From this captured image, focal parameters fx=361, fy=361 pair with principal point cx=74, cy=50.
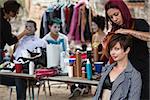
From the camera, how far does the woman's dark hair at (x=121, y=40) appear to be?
2314 mm

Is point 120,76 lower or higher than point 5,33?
lower

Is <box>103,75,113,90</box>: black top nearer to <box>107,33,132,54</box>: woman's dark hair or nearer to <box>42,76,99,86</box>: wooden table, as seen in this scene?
<box>107,33,132,54</box>: woman's dark hair

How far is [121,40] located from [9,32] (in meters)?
1.50

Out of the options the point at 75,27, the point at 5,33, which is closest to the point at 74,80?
the point at 5,33

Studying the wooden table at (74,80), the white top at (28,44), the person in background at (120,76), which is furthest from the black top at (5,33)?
the person in background at (120,76)

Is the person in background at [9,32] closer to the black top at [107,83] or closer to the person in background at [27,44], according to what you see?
the person in background at [27,44]

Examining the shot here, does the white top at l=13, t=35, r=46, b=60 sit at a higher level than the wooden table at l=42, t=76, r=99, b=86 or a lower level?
higher

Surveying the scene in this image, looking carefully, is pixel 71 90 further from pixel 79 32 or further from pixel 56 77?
pixel 56 77

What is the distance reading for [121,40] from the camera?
2.36 meters

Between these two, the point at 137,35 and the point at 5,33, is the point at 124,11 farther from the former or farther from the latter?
the point at 5,33

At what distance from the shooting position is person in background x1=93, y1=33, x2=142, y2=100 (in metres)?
2.22

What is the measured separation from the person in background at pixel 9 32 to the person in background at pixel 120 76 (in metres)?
1.28

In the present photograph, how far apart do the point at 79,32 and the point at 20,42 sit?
1.68 meters

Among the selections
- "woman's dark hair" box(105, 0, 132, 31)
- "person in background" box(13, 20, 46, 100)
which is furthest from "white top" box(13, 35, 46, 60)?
"woman's dark hair" box(105, 0, 132, 31)
